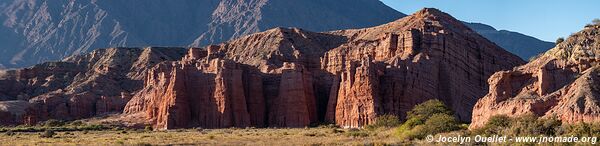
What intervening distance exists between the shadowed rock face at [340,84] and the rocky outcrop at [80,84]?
32.5 ft

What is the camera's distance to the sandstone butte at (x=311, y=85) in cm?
10406

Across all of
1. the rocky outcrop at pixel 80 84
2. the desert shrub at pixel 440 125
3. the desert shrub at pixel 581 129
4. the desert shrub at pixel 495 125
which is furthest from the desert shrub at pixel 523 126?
the rocky outcrop at pixel 80 84

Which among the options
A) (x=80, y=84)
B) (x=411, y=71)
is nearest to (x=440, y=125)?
(x=411, y=71)

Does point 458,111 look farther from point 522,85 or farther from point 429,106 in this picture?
point 522,85

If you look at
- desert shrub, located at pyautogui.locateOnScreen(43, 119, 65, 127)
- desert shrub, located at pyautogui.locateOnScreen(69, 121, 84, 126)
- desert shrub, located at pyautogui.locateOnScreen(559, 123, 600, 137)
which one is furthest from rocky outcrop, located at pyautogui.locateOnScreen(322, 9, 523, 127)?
desert shrub, located at pyautogui.locateOnScreen(559, 123, 600, 137)

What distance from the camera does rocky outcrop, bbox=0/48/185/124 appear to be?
130 metres

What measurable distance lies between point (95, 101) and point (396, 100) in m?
51.2

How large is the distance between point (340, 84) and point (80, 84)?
188ft

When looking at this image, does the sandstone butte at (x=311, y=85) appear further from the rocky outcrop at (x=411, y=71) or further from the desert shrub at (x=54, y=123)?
the desert shrub at (x=54, y=123)

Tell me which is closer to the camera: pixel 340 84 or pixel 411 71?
pixel 411 71

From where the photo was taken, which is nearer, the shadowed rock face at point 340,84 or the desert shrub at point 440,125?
the desert shrub at point 440,125

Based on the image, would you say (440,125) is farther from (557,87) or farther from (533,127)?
(533,127)

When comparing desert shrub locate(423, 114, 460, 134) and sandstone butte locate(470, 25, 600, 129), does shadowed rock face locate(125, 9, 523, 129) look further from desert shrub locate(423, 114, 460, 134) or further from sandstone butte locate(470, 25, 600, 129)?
sandstone butte locate(470, 25, 600, 129)

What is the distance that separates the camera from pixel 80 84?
5866 inches
